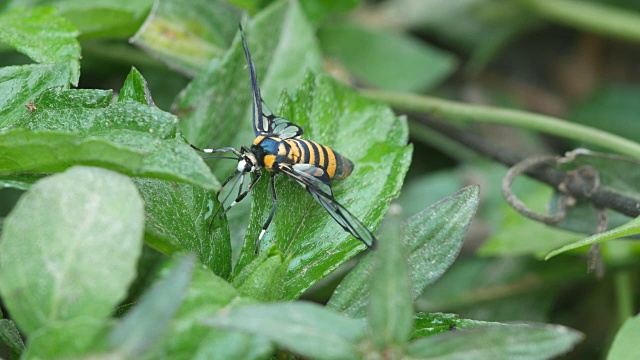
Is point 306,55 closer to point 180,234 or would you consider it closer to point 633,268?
point 180,234

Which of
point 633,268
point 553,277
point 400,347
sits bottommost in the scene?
point 553,277

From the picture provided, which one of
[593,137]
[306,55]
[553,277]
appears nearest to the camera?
[593,137]

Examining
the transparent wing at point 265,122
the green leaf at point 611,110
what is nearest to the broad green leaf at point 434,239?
the transparent wing at point 265,122

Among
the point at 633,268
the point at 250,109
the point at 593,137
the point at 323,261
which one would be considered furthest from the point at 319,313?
the point at 633,268

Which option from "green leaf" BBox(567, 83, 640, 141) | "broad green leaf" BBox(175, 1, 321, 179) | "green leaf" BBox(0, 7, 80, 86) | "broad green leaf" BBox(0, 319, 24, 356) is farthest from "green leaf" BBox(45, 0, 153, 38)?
"green leaf" BBox(567, 83, 640, 141)

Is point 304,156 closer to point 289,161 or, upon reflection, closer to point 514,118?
point 289,161

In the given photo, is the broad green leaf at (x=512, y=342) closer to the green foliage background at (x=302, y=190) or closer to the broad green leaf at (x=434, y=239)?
the green foliage background at (x=302, y=190)

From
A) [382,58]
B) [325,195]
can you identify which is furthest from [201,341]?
[382,58]

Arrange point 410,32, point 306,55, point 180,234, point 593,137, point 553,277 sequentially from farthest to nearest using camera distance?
point 410,32 → point 553,277 → point 306,55 → point 593,137 → point 180,234
